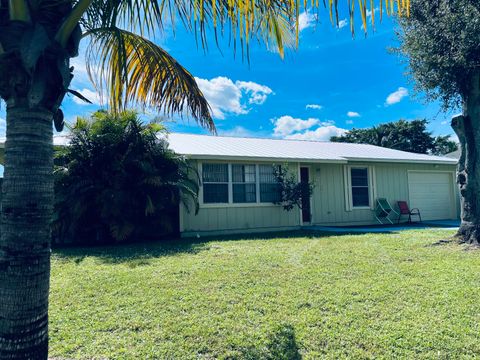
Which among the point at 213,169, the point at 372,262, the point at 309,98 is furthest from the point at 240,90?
the point at 372,262

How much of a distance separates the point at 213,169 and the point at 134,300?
7.08m

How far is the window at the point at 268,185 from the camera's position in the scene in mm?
11719

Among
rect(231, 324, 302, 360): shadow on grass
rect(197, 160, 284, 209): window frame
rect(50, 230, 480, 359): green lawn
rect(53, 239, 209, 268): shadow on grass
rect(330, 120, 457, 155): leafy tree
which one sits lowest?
rect(231, 324, 302, 360): shadow on grass

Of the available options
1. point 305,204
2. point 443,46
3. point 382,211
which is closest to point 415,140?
point 382,211

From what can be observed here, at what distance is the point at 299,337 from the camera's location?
3.24 m

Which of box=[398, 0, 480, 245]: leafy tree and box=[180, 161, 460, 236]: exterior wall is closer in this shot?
box=[398, 0, 480, 245]: leafy tree

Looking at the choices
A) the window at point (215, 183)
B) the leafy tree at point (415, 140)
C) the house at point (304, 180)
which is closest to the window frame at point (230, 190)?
the house at point (304, 180)

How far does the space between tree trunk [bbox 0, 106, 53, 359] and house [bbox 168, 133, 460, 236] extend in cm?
815

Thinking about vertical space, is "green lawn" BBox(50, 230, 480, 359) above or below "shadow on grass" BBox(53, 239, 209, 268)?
below

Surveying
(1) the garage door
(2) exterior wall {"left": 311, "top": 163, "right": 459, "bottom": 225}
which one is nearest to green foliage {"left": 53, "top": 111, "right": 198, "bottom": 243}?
(2) exterior wall {"left": 311, "top": 163, "right": 459, "bottom": 225}

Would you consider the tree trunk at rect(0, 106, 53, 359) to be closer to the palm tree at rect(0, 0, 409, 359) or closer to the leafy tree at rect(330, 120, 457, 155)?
the palm tree at rect(0, 0, 409, 359)

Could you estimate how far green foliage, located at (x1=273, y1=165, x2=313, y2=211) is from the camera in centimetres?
1150

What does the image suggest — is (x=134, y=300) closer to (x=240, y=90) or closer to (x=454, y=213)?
(x=240, y=90)

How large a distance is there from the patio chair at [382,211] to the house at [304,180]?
0.20m
